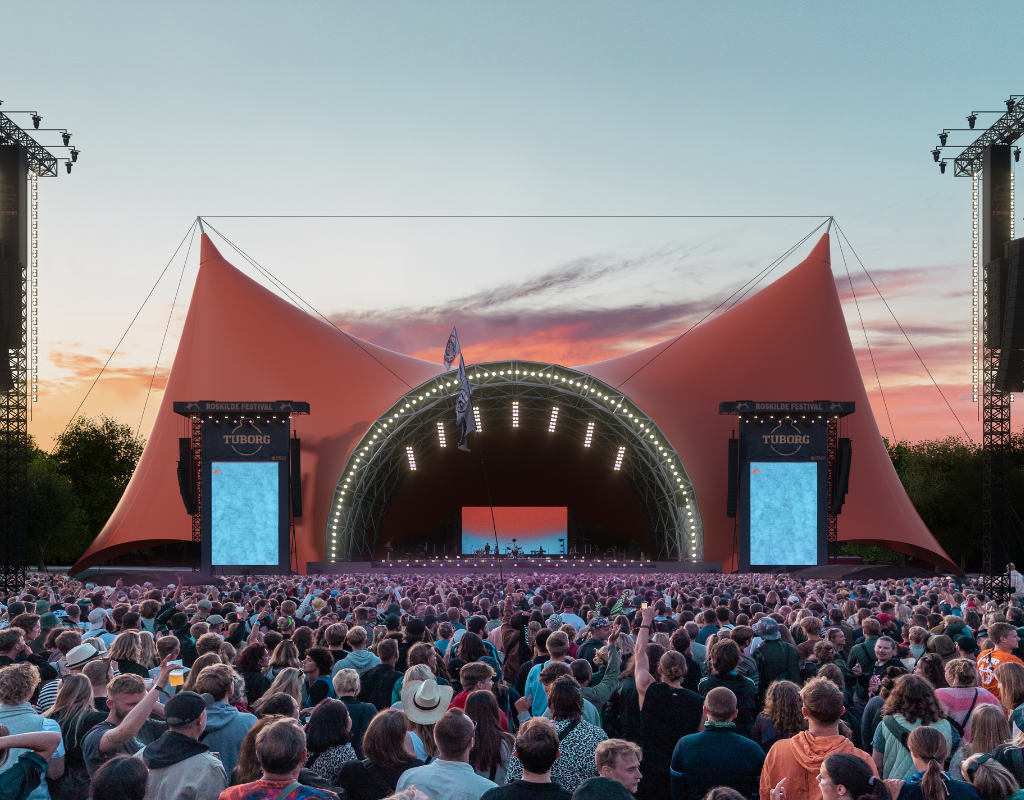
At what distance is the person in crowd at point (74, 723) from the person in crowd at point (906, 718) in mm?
4290

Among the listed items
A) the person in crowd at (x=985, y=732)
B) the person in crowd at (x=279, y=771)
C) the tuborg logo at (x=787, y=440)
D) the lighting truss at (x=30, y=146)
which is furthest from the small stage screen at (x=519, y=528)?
the person in crowd at (x=279, y=771)

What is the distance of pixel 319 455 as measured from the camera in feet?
117

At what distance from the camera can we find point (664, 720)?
19.1 ft

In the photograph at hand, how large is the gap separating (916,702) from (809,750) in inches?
35.7

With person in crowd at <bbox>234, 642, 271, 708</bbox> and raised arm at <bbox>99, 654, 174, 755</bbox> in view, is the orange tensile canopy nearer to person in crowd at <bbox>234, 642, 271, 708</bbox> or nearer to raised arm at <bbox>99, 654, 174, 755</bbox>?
person in crowd at <bbox>234, 642, 271, 708</bbox>

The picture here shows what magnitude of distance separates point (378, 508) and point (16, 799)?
38.9 meters

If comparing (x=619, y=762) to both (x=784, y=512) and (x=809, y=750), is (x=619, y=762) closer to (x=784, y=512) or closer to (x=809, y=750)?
(x=809, y=750)

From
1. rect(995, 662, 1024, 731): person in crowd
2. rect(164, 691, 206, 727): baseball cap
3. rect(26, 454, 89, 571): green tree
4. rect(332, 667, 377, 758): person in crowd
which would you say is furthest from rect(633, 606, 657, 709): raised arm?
rect(26, 454, 89, 571): green tree

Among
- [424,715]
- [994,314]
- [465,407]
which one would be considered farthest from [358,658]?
[994,314]

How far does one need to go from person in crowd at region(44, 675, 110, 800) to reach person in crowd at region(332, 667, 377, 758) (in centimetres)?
129

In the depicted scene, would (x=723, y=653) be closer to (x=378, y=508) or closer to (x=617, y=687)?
(x=617, y=687)

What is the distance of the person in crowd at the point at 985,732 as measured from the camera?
4.89 meters

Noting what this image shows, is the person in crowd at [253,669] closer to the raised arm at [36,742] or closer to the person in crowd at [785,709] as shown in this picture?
the raised arm at [36,742]

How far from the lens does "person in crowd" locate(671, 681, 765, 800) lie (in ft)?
16.1
